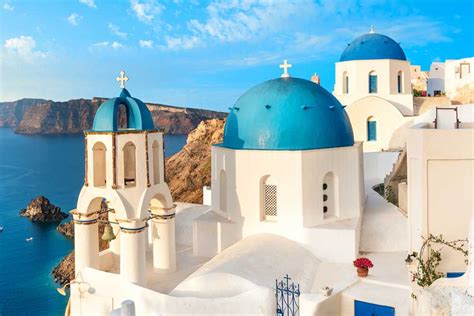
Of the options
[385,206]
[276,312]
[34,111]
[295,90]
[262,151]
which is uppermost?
[34,111]

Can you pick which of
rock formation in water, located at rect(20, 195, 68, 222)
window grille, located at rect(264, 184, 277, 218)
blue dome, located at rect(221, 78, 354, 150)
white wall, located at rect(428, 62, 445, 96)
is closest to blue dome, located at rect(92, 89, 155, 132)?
blue dome, located at rect(221, 78, 354, 150)

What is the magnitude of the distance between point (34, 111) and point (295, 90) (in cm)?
13314

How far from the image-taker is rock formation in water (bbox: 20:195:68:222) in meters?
42.7

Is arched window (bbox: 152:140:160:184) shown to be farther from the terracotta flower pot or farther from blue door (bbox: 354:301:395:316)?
blue door (bbox: 354:301:395:316)

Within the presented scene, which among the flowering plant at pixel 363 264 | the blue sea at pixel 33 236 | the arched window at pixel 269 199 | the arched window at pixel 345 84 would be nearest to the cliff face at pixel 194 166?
the blue sea at pixel 33 236

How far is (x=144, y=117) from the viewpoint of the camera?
10445 mm

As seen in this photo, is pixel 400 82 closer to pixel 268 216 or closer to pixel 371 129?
pixel 371 129

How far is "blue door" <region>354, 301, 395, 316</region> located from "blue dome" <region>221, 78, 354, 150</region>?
3923 mm

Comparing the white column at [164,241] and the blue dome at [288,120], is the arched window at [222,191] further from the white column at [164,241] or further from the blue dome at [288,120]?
the white column at [164,241]

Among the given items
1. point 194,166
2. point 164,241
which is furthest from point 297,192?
point 194,166

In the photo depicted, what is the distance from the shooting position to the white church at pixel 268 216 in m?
8.42

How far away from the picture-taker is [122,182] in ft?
33.1

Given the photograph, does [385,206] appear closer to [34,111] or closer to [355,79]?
[355,79]

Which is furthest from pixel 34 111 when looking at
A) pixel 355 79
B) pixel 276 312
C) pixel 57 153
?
pixel 276 312
